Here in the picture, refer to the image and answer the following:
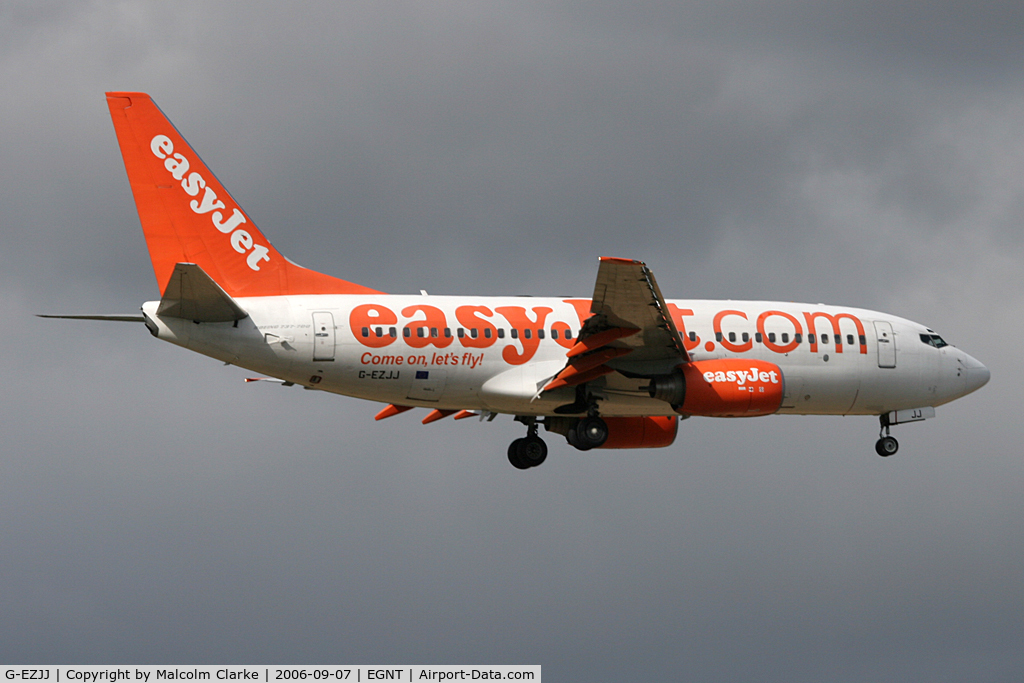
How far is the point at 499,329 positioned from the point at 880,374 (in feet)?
41.0

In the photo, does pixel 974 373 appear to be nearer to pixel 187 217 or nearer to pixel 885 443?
pixel 885 443

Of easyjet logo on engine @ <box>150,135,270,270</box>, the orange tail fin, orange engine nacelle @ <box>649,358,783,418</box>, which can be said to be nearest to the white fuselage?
orange engine nacelle @ <box>649,358,783,418</box>

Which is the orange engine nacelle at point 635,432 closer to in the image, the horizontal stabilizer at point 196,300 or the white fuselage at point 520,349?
the white fuselage at point 520,349

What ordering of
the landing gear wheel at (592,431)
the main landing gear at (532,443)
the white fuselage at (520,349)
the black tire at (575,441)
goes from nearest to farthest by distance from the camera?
the white fuselage at (520,349), the landing gear wheel at (592,431), the black tire at (575,441), the main landing gear at (532,443)

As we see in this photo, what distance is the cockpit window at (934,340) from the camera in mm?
40688

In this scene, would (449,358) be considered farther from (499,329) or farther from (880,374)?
(880,374)

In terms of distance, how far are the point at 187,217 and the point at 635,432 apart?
1523cm

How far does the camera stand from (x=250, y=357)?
3275cm

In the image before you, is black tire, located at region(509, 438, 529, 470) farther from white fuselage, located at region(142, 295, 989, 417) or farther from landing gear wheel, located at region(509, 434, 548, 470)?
white fuselage, located at region(142, 295, 989, 417)

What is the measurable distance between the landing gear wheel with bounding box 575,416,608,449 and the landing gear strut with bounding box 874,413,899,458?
9.44 metres

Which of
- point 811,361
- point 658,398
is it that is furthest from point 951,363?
point 658,398

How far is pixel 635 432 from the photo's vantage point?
1567 inches

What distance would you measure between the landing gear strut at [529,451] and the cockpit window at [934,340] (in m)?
12.8

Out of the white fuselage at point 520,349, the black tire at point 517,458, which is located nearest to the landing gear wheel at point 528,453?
the black tire at point 517,458
